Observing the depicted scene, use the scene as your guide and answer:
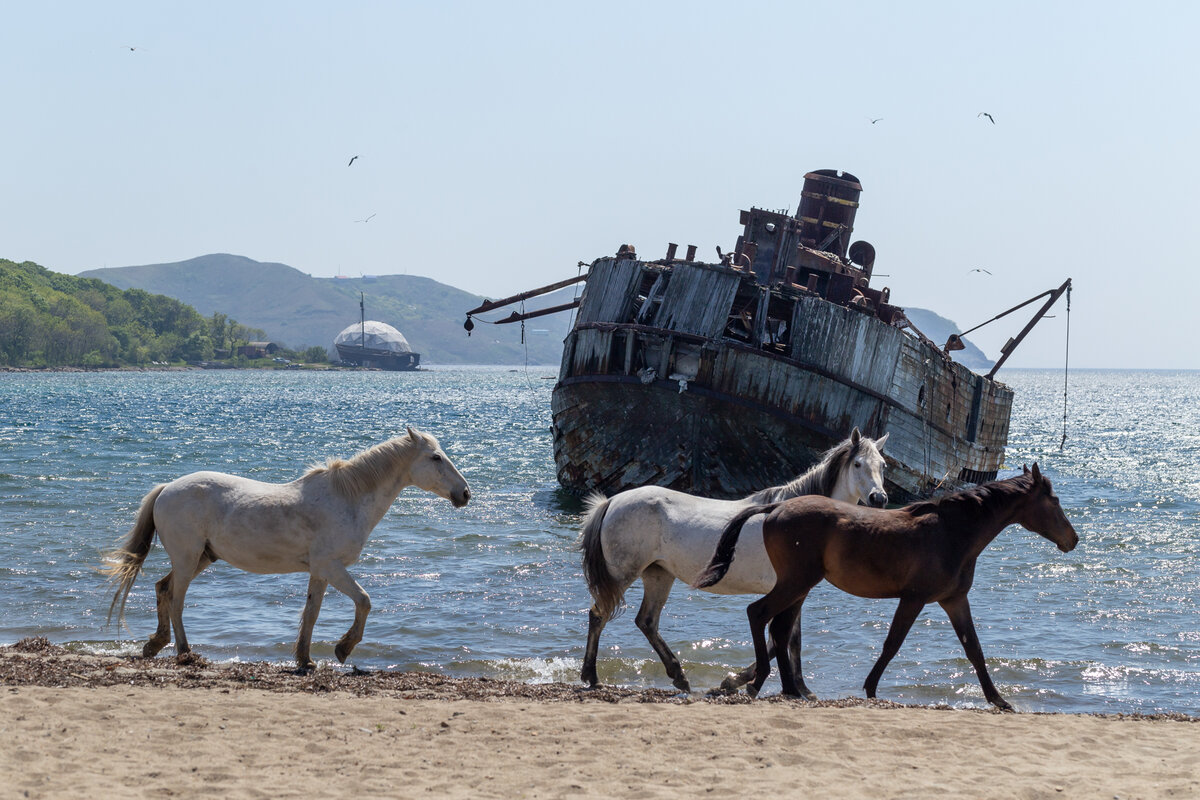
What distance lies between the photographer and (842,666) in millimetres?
11336

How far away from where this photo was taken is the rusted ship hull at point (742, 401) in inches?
880

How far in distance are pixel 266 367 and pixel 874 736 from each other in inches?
7523

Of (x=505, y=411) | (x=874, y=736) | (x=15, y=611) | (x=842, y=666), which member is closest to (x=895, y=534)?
(x=874, y=736)

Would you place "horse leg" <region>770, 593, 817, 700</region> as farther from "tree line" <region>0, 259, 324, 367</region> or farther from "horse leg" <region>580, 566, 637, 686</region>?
"tree line" <region>0, 259, 324, 367</region>

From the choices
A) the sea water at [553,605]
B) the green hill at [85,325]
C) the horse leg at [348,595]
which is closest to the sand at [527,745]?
the horse leg at [348,595]

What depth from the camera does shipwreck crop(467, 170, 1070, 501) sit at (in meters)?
22.4

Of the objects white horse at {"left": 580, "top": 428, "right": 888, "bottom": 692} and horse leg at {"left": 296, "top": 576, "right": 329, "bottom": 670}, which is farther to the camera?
horse leg at {"left": 296, "top": 576, "right": 329, "bottom": 670}

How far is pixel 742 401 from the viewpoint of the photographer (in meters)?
22.3

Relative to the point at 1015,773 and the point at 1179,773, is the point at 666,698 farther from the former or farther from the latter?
the point at 1179,773

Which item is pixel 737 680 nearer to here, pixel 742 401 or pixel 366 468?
pixel 366 468

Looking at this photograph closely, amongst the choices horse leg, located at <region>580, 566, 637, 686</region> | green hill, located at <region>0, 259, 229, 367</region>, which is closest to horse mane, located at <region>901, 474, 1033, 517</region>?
horse leg, located at <region>580, 566, 637, 686</region>

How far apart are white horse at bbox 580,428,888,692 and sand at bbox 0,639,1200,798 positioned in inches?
31.8

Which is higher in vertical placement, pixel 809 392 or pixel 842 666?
pixel 809 392

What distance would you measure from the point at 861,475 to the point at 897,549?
1256 mm
